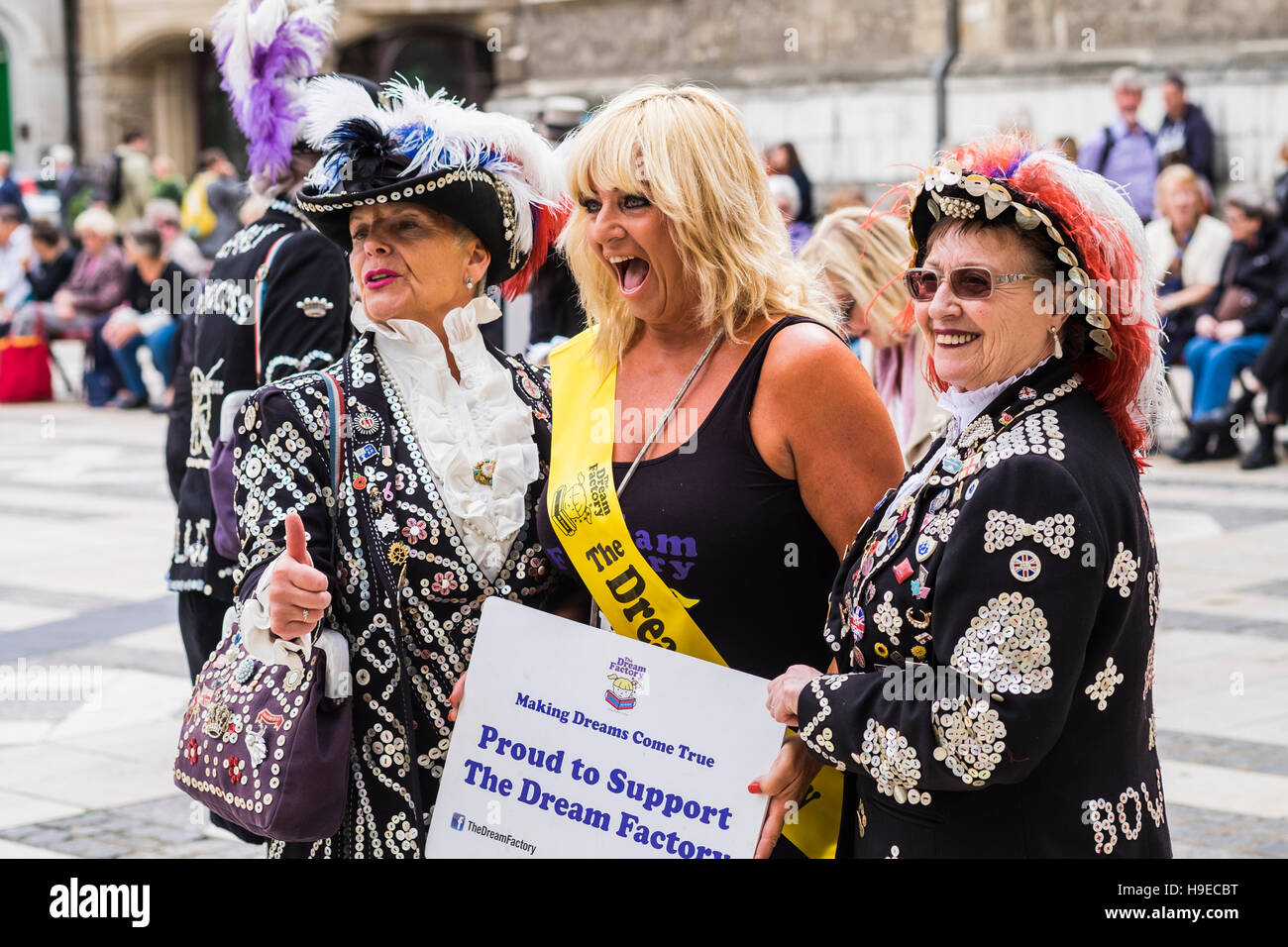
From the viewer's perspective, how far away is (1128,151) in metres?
13.9

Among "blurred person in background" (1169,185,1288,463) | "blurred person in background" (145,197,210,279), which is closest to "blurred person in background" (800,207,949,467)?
"blurred person in background" (1169,185,1288,463)

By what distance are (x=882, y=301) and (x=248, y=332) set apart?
1.74 meters

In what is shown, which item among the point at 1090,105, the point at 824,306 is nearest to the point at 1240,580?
the point at 824,306

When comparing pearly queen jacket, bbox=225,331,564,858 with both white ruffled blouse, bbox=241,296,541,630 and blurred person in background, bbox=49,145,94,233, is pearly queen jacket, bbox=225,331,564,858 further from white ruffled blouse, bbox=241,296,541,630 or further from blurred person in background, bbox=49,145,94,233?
blurred person in background, bbox=49,145,94,233

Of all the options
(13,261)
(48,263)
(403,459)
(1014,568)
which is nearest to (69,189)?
(13,261)

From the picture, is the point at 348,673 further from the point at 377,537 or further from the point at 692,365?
the point at 692,365

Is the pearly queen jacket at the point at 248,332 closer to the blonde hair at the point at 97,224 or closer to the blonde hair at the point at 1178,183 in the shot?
the blonde hair at the point at 1178,183

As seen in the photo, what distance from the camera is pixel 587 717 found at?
2.79 m

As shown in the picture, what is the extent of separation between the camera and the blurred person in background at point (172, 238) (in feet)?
52.6

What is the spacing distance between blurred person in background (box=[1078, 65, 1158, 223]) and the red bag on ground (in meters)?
9.79

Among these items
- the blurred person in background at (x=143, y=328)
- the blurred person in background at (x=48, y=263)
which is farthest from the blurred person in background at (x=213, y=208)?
the blurred person in background at (x=143, y=328)

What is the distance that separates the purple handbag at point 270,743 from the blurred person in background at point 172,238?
44.3ft

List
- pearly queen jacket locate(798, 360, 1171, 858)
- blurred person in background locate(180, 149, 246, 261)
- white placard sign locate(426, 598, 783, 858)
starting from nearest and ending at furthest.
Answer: pearly queen jacket locate(798, 360, 1171, 858) < white placard sign locate(426, 598, 783, 858) < blurred person in background locate(180, 149, 246, 261)

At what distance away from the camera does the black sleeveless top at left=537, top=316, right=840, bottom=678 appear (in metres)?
2.82
